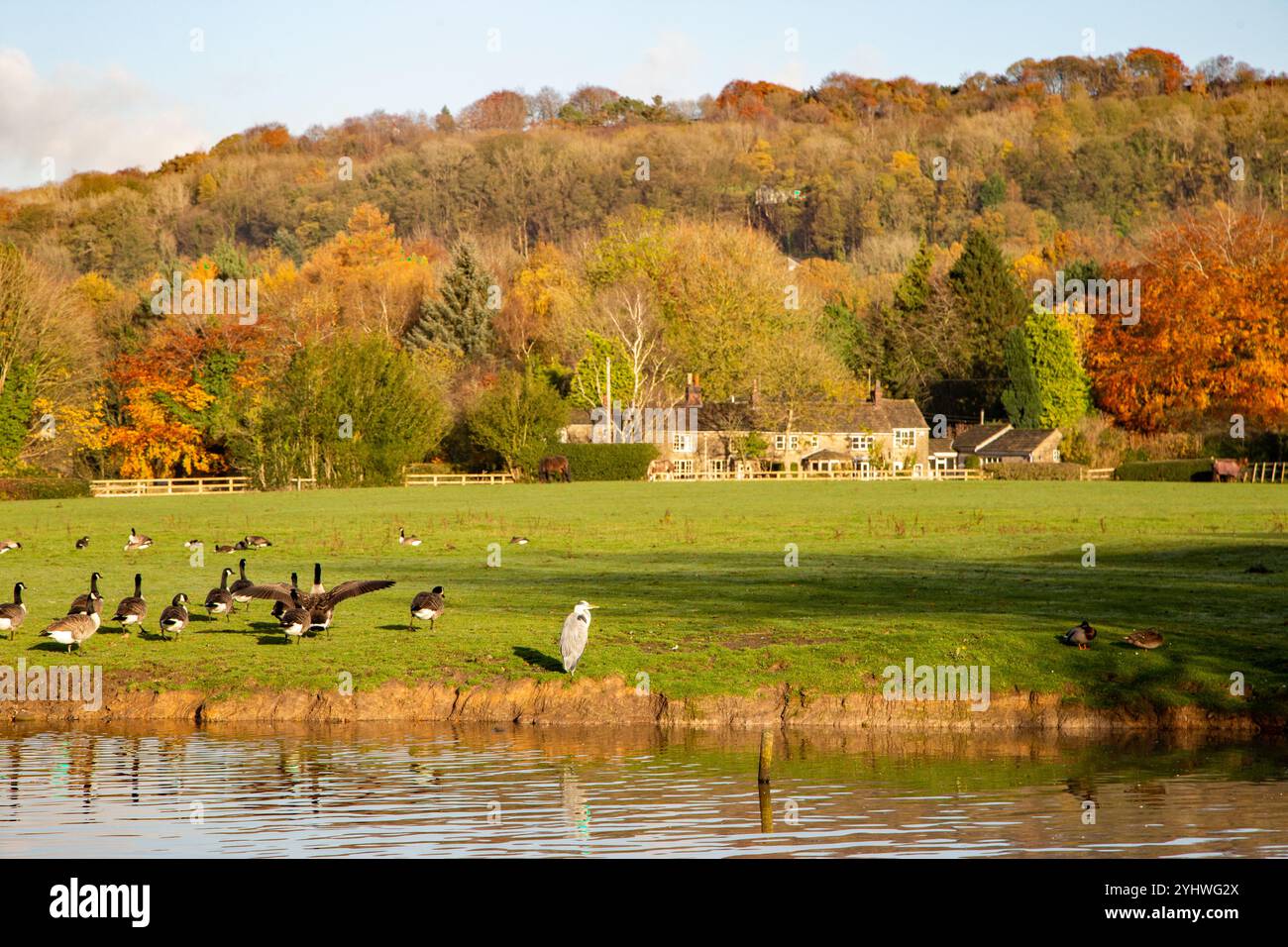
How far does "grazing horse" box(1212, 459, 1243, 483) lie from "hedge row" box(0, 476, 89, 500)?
7545 centimetres

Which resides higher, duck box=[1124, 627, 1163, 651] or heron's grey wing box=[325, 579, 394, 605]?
heron's grey wing box=[325, 579, 394, 605]

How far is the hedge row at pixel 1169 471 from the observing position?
370 feet

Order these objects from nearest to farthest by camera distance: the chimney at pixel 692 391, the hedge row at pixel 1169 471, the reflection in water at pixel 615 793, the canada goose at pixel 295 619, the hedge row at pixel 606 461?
the reflection in water at pixel 615 793 → the canada goose at pixel 295 619 → the hedge row at pixel 1169 471 → the hedge row at pixel 606 461 → the chimney at pixel 692 391

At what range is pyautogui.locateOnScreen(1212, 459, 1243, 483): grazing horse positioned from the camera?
109 m

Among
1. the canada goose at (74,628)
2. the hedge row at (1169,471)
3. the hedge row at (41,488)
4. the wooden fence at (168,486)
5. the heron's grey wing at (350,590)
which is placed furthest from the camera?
the hedge row at (1169,471)

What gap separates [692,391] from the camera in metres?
144

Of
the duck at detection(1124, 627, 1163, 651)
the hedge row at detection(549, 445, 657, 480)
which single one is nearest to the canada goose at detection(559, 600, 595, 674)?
the duck at detection(1124, 627, 1163, 651)

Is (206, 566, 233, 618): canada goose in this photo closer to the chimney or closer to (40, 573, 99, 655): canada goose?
(40, 573, 99, 655): canada goose

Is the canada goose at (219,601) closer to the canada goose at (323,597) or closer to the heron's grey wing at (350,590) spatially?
the canada goose at (323,597)

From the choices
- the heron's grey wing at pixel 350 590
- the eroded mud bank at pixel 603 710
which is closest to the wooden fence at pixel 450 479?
the heron's grey wing at pixel 350 590

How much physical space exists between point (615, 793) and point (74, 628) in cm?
1262

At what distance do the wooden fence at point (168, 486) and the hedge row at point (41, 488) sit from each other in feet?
6.79

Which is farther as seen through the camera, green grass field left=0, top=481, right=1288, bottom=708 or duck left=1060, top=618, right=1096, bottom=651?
duck left=1060, top=618, right=1096, bottom=651

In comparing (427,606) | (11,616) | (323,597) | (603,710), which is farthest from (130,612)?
(603,710)
